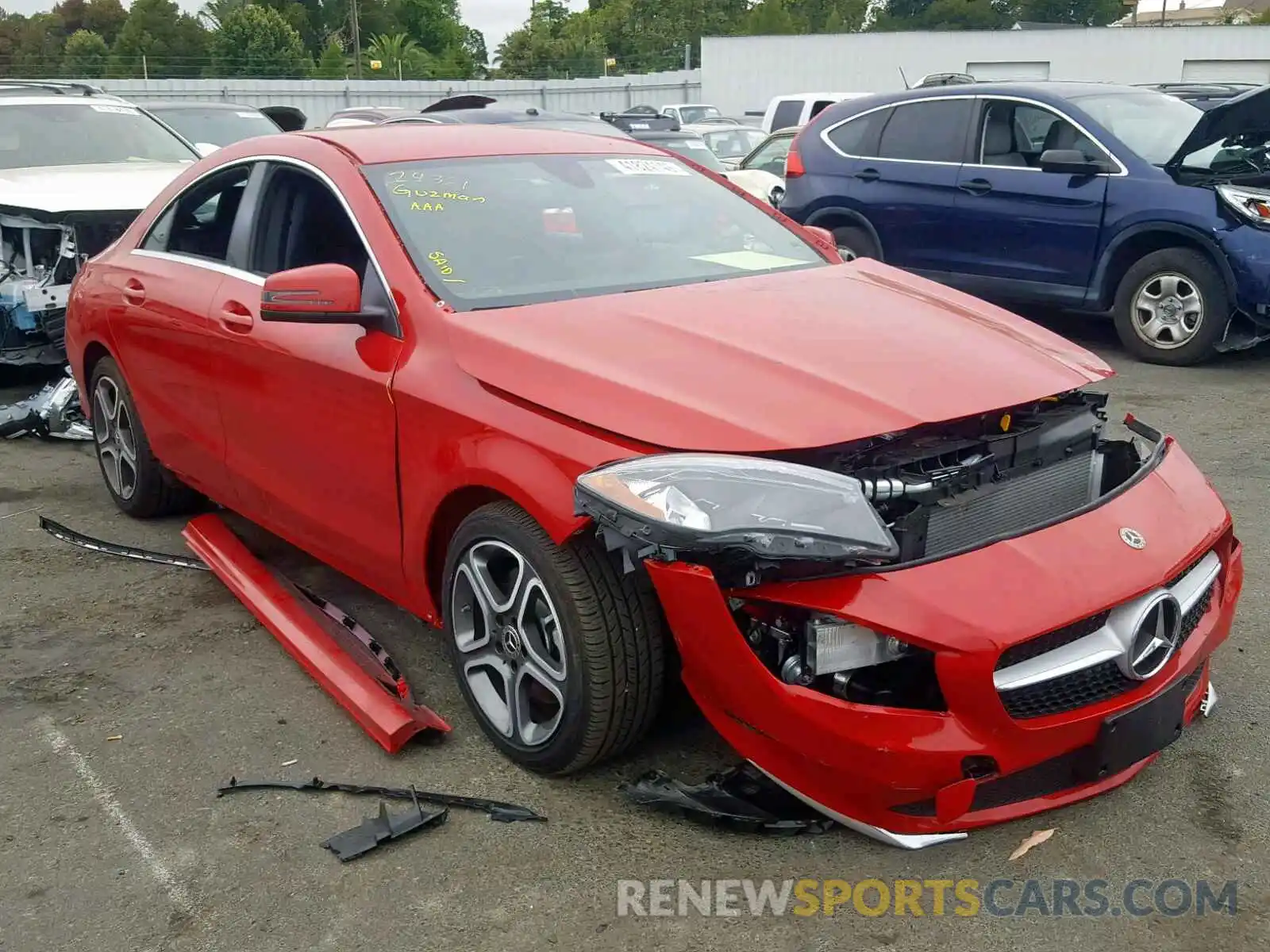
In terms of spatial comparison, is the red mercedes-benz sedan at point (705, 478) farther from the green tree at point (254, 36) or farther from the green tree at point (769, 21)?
the green tree at point (769, 21)

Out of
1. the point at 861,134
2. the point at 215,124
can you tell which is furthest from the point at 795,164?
the point at 215,124

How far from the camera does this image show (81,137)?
326 inches

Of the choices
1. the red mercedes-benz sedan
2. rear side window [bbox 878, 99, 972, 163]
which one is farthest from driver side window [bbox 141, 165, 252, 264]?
rear side window [bbox 878, 99, 972, 163]

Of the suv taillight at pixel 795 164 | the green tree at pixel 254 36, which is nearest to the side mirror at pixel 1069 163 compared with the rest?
Answer: the suv taillight at pixel 795 164

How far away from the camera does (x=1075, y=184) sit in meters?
7.67

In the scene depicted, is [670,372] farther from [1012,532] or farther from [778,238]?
[778,238]

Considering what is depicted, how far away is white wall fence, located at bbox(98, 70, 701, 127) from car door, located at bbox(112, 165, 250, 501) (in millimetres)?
27563

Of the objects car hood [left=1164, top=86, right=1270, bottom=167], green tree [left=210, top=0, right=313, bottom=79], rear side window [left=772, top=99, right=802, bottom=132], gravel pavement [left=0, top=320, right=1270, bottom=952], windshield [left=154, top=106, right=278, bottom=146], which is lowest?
gravel pavement [left=0, top=320, right=1270, bottom=952]

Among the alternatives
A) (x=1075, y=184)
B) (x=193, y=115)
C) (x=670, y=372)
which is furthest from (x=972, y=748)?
(x=193, y=115)

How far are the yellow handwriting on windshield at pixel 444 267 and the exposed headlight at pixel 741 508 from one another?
1.03 m

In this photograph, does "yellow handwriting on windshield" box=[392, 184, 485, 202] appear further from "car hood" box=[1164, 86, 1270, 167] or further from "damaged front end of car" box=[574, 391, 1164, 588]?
"car hood" box=[1164, 86, 1270, 167]

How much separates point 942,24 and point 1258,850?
77966 millimetres

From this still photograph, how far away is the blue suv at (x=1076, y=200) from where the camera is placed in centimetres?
714

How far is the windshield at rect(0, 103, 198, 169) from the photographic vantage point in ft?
26.2
